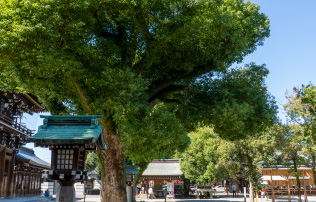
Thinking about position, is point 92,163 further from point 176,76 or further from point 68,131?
point 68,131

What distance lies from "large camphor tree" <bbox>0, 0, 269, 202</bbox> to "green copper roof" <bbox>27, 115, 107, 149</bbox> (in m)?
2.41

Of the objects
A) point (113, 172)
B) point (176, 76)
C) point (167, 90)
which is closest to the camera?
point (113, 172)

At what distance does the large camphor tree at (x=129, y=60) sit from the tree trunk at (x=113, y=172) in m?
0.05

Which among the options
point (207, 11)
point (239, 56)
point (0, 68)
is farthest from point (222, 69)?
point (0, 68)

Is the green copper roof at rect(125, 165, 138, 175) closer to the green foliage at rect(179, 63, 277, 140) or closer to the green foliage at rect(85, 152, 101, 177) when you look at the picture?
the green foliage at rect(179, 63, 277, 140)

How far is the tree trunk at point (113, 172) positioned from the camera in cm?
1373

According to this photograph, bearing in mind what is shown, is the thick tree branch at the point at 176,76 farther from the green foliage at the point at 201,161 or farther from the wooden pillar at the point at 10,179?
the green foliage at the point at 201,161

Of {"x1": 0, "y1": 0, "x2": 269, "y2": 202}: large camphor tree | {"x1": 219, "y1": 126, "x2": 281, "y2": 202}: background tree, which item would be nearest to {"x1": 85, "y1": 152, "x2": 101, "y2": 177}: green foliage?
{"x1": 219, "y1": 126, "x2": 281, "y2": 202}: background tree

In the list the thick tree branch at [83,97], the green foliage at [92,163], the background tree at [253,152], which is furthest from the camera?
the green foliage at [92,163]

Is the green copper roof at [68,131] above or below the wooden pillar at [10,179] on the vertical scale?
above

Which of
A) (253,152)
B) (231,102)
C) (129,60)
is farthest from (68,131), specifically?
(253,152)

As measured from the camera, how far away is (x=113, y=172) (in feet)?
46.0

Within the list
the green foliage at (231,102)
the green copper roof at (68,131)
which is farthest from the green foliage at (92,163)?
the green copper roof at (68,131)

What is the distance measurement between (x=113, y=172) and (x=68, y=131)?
5734 mm
